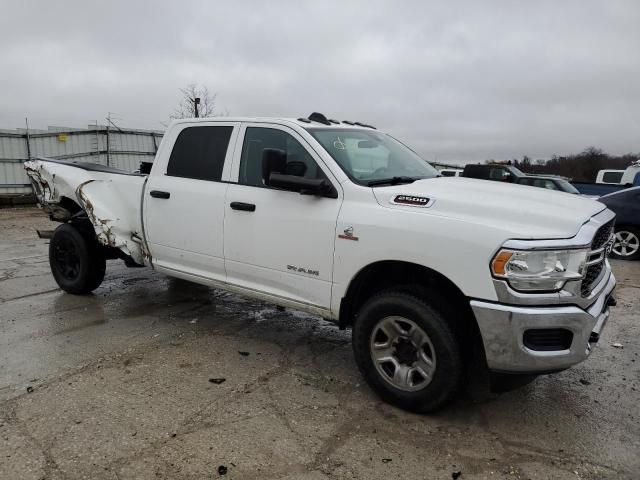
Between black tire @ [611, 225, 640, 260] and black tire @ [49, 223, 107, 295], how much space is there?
896 centimetres

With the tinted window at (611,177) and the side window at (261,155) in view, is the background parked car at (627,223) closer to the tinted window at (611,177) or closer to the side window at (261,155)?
the side window at (261,155)

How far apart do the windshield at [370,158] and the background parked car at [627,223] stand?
6693 millimetres

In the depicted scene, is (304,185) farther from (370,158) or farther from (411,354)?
(411,354)

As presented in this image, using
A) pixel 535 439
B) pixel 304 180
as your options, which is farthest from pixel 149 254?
pixel 535 439

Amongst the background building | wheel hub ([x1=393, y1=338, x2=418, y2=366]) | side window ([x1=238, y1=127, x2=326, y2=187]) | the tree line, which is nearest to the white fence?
the background building

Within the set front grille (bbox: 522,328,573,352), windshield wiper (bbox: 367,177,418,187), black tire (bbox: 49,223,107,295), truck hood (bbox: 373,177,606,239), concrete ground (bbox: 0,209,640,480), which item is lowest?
concrete ground (bbox: 0,209,640,480)

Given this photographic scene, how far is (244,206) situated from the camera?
13.0 feet

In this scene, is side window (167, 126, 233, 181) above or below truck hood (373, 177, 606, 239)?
above

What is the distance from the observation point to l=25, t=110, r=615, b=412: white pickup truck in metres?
2.78

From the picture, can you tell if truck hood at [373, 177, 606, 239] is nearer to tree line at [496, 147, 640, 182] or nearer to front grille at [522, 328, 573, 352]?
front grille at [522, 328, 573, 352]

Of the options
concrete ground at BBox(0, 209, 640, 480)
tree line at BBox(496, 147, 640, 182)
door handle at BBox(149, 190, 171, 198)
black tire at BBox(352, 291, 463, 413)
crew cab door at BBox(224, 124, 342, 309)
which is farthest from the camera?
tree line at BBox(496, 147, 640, 182)

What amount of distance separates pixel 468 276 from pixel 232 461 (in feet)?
5.51

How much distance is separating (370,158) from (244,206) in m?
1.08

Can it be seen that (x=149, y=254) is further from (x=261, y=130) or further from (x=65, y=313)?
(x=261, y=130)
